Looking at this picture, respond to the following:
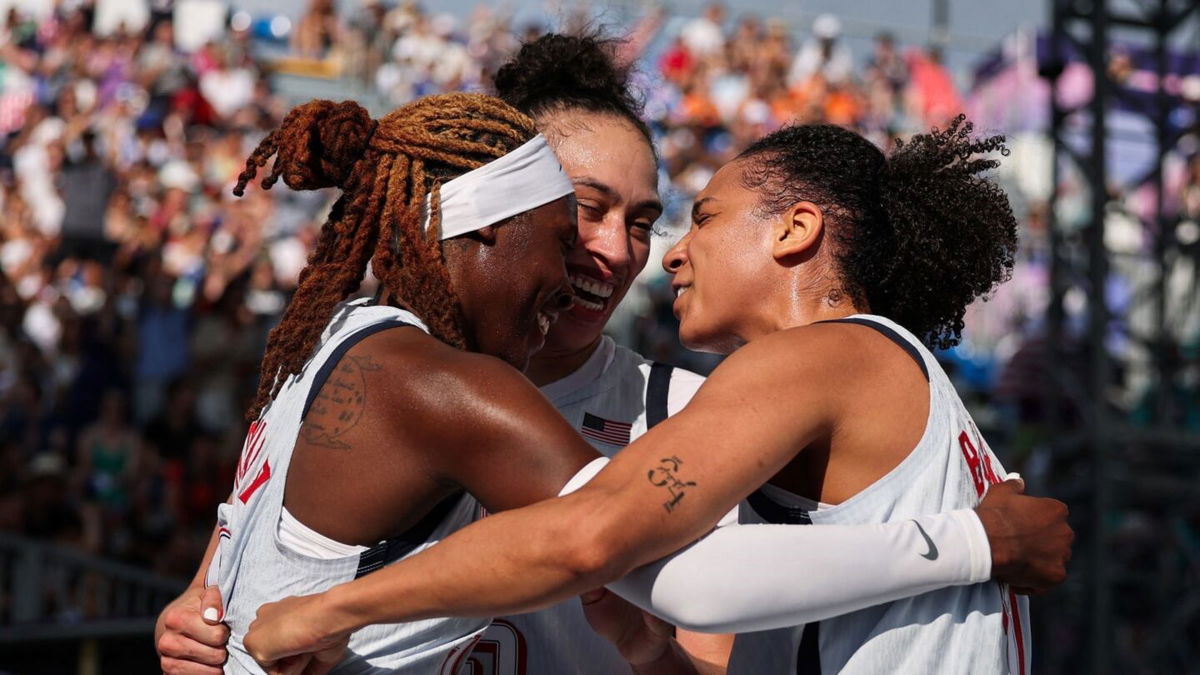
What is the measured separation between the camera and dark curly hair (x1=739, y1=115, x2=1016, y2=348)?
2.54 meters

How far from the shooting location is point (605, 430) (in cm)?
313

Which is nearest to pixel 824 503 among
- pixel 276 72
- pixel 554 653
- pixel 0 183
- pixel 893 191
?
pixel 893 191

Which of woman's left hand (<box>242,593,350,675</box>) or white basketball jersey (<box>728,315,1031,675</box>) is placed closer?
woman's left hand (<box>242,593,350,675</box>)

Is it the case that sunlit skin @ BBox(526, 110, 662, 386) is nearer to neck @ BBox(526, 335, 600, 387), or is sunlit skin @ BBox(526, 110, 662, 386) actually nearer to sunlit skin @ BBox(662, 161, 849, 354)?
neck @ BBox(526, 335, 600, 387)

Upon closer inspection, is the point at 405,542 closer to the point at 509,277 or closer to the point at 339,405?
the point at 339,405

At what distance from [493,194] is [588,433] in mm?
909

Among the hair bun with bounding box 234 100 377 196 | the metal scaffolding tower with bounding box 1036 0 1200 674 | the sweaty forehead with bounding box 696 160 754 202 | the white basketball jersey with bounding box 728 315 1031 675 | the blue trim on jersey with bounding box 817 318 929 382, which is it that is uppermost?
the hair bun with bounding box 234 100 377 196

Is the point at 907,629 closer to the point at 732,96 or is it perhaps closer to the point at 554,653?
the point at 554,653

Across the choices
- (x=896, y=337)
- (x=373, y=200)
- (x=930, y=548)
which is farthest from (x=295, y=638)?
(x=896, y=337)

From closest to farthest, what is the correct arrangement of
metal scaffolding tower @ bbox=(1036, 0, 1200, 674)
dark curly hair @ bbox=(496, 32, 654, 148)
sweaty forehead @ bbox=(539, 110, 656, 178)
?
sweaty forehead @ bbox=(539, 110, 656, 178) → dark curly hair @ bbox=(496, 32, 654, 148) → metal scaffolding tower @ bbox=(1036, 0, 1200, 674)

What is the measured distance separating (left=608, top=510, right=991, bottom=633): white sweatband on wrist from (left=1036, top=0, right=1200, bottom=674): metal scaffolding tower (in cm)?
574

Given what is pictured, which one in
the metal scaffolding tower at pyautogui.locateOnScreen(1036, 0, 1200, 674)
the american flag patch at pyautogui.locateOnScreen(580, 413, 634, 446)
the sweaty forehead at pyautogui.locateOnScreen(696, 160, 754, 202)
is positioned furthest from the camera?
the metal scaffolding tower at pyautogui.locateOnScreen(1036, 0, 1200, 674)

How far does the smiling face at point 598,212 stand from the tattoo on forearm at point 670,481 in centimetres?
110

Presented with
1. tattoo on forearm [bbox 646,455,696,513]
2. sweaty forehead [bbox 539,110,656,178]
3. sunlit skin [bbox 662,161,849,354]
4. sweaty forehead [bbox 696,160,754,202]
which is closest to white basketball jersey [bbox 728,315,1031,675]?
sunlit skin [bbox 662,161,849,354]
